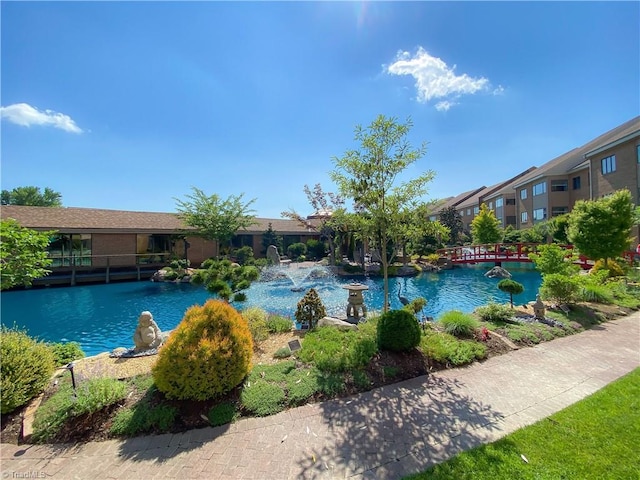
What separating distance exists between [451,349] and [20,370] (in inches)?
297

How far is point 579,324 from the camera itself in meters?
7.83

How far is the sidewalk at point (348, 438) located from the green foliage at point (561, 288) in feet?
14.2

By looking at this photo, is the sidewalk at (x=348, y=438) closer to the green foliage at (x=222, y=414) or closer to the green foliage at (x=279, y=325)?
the green foliage at (x=222, y=414)

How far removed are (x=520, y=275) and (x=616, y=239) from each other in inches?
403

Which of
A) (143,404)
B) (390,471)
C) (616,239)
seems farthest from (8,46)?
(616,239)

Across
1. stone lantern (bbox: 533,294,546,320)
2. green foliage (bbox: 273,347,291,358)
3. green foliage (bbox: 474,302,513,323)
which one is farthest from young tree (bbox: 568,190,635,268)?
green foliage (bbox: 273,347,291,358)

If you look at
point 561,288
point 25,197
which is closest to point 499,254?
point 561,288

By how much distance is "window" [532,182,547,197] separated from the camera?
3180 cm

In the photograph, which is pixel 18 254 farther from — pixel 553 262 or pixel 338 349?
pixel 553 262

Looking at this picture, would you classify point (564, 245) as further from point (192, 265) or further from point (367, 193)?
point (192, 265)

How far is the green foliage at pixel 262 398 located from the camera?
4156mm

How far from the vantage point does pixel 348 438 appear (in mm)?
3580

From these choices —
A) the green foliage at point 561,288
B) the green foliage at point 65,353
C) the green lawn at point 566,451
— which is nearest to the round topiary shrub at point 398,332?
the green lawn at point 566,451

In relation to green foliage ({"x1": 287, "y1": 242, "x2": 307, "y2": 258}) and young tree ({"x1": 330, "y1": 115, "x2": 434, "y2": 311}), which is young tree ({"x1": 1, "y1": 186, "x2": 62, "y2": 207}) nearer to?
green foliage ({"x1": 287, "y1": 242, "x2": 307, "y2": 258})
